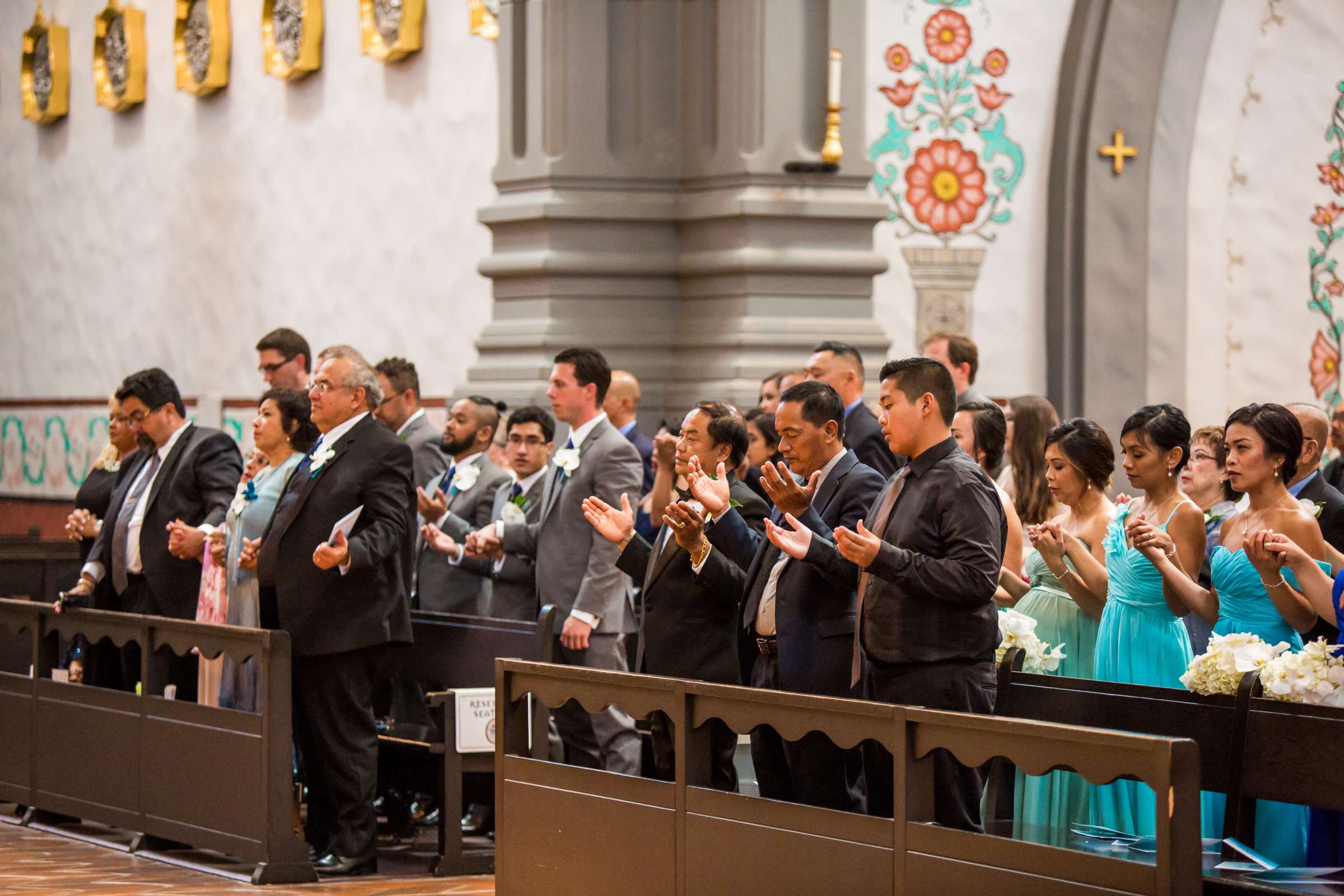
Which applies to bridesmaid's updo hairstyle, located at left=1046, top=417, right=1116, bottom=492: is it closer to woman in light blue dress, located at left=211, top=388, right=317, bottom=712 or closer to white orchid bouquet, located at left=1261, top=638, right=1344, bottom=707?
white orchid bouquet, located at left=1261, top=638, right=1344, bottom=707

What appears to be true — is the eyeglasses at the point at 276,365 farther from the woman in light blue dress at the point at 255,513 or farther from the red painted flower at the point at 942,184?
the red painted flower at the point at 942,184

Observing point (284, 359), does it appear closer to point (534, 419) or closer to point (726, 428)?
point (534, 419)

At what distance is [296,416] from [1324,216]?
615 centimetres

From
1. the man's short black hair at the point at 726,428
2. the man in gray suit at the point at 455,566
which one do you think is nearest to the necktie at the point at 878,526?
the man's short black hair at the point at 726,428

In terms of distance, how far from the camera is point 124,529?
8195 millimetres

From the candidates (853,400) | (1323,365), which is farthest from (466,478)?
(1323,365)

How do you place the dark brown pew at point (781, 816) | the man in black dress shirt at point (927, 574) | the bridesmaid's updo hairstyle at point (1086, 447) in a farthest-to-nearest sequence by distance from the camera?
the bridesmaid's updo hairstyle at point (1086, 447)
the man in black dress shirt at point (927, 574)
the dark brown pew at point (781, 816)

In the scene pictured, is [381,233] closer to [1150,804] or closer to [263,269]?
[263,269]

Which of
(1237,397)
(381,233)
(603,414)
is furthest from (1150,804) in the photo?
(381,233)

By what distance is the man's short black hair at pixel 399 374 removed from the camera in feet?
29.7

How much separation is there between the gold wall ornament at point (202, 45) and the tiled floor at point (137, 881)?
863 centimetres

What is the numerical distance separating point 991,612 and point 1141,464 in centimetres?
126

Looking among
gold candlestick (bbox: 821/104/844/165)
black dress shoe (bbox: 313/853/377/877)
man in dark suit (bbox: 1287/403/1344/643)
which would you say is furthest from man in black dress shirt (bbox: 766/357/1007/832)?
gold candlestick (bbox: 821/104/844/165)

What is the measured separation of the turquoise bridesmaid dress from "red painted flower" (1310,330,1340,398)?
5055 mm
